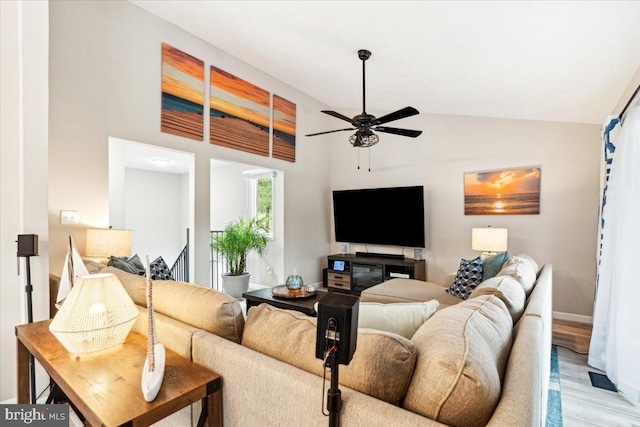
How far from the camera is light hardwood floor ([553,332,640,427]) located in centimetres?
189

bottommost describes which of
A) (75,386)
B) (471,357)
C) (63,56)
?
(75,386)

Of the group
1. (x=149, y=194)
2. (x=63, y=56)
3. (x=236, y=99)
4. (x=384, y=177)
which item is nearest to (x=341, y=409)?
(x=63, y=56)

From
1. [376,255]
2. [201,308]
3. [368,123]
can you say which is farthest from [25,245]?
[376,255]

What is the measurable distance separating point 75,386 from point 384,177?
4.65 m

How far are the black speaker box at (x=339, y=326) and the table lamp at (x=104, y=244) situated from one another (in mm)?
2666

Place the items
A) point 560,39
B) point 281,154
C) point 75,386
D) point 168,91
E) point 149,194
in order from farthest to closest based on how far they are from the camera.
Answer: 1. point 149,194
2. point 281,154
3. point 168,91
4. point 560,39
5. point 75,386

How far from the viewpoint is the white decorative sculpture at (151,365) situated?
3.04 feet

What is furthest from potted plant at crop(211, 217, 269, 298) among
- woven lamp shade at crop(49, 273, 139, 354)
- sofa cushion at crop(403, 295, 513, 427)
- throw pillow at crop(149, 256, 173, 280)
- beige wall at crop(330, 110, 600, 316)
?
sofa cushion at crop(403, 295, 513, 427)

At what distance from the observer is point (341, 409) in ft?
2.61

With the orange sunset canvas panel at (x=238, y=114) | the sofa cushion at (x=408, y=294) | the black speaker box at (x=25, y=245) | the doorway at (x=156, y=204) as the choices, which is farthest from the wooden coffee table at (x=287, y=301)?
the doorway at (x=156, y=204)

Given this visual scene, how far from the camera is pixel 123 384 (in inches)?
40.3

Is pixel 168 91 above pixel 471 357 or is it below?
above

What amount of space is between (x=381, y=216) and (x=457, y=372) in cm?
424

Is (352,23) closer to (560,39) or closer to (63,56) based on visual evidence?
(560,39)
